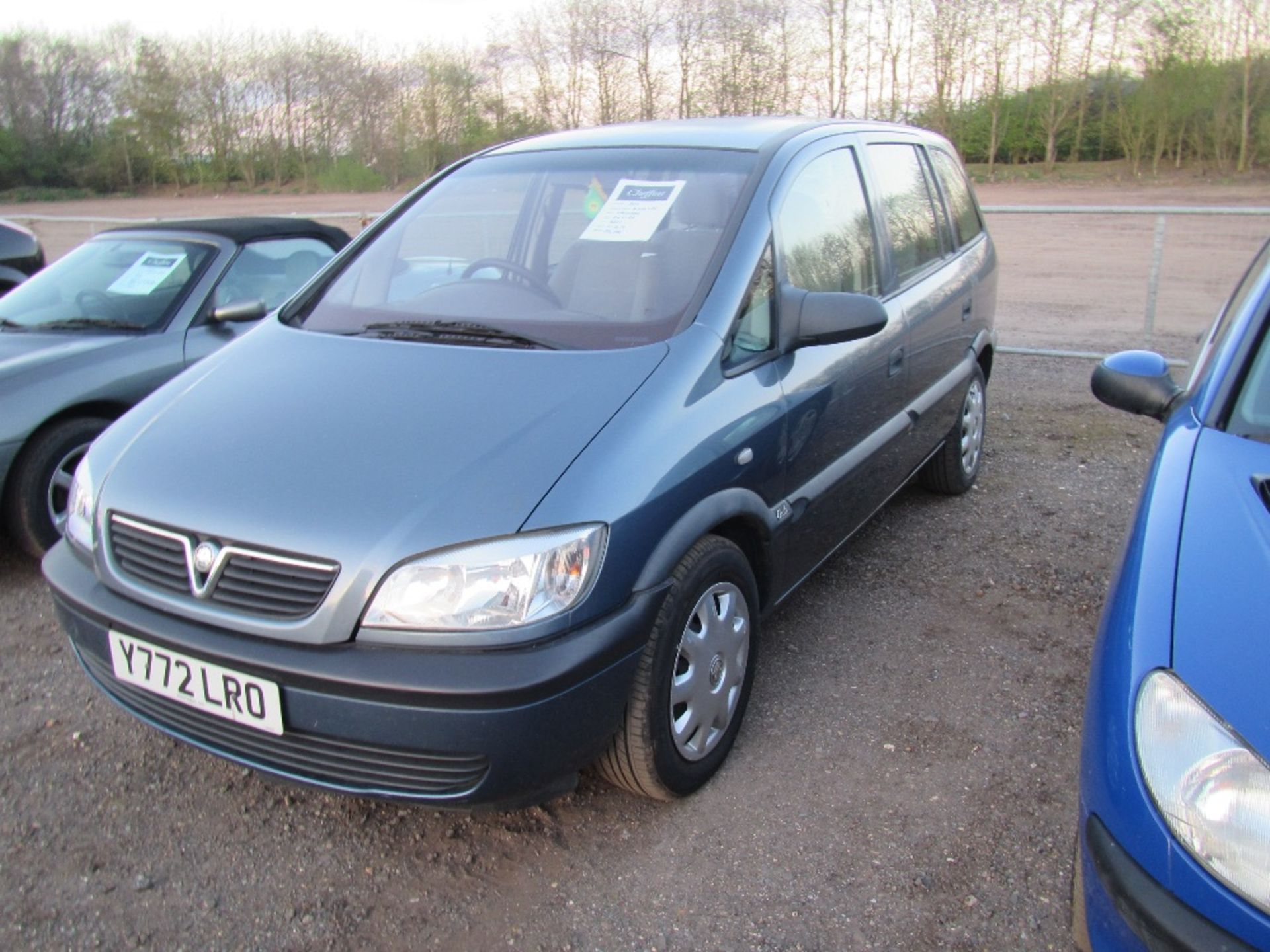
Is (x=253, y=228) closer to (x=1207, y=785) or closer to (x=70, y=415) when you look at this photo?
(x=70, y=415)

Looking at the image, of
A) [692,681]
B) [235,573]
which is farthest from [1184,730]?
[235,573]

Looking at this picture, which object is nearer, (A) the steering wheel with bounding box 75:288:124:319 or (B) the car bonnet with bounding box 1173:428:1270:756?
(B) the car bonnet with bounding box 1173:428:1270:756

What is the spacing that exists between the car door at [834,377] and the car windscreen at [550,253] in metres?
0.29

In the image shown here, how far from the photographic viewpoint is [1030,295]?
480 inches

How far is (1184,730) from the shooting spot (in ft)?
5.19

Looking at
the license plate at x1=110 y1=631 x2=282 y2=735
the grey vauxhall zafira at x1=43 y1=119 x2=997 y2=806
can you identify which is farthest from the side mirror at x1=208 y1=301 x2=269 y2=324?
the license plate at x1=110 y1=631 x2=282 y2=735

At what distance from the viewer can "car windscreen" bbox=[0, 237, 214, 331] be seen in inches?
186

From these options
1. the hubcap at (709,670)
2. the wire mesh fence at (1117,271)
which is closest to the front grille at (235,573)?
the hubcap at (709,670)

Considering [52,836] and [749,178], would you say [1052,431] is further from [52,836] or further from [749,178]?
[52,836]

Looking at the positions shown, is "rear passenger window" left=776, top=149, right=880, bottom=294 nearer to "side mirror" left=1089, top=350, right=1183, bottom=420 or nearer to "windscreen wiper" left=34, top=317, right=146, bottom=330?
"side mirror" left=1089, top=350, right=1183, bottom=420

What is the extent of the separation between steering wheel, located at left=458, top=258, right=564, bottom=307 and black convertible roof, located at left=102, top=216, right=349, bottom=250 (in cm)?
235

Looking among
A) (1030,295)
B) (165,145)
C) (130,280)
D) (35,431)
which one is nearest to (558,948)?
(35,431)

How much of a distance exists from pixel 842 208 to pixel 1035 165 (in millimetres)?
27052

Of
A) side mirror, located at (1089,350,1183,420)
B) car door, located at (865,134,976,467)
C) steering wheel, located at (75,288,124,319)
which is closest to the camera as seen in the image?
side mirror, located at (1089,350,1183,420)
